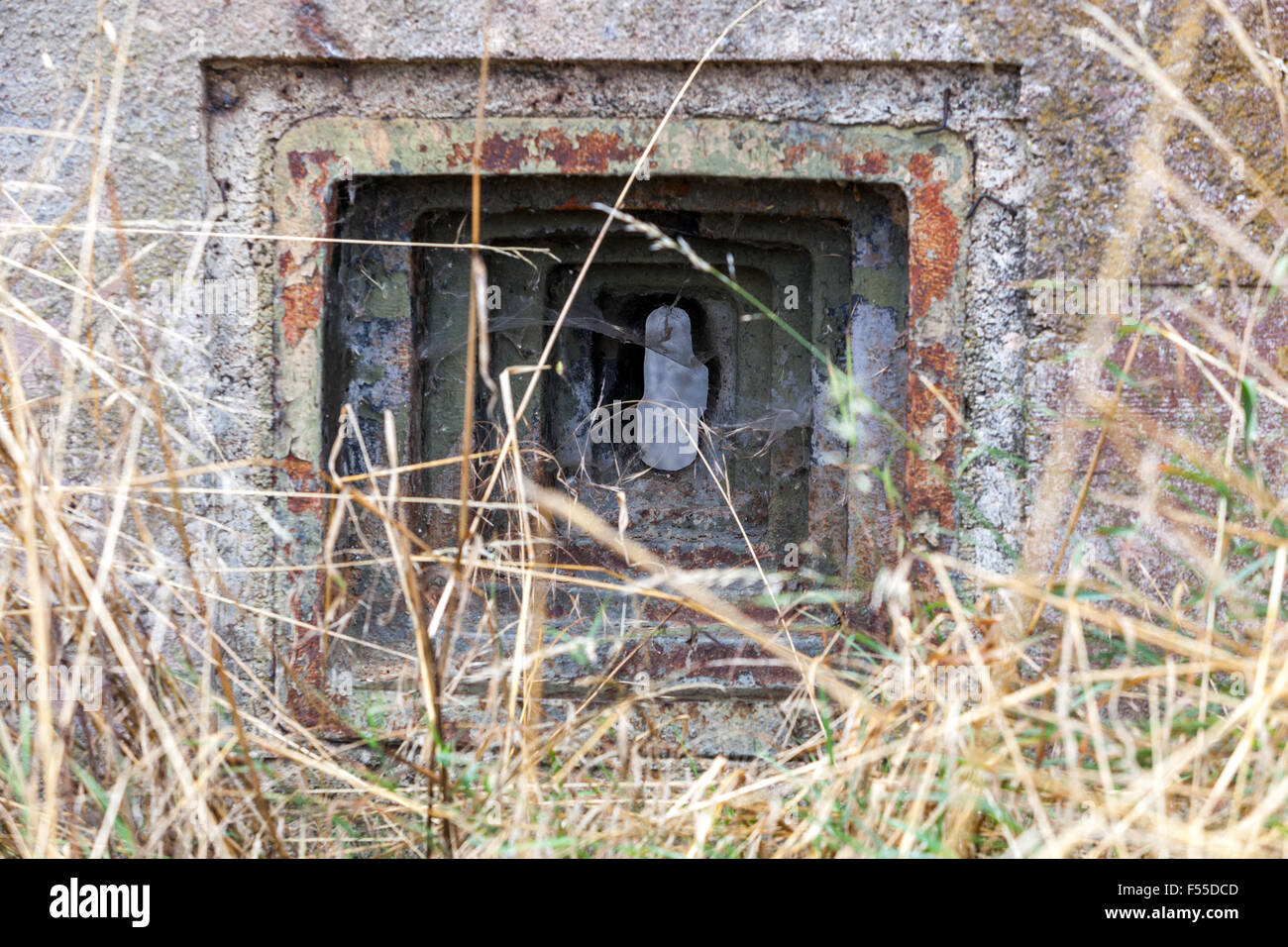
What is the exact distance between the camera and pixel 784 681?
1.79 metres

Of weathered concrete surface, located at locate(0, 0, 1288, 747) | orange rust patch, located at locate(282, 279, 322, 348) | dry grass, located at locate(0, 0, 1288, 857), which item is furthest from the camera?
orange rust patch, located at locate(282, 279, 322, 348)

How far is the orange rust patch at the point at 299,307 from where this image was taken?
1793mm

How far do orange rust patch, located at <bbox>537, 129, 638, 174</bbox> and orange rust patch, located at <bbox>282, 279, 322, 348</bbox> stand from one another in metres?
0.50

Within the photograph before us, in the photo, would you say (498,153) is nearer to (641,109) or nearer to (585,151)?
(585,151)

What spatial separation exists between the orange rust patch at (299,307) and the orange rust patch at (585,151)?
50cm

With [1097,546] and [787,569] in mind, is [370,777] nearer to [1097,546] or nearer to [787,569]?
[787,569]

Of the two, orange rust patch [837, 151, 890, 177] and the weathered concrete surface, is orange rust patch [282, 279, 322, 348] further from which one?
orange rust patch [837, 151, 890, 177]

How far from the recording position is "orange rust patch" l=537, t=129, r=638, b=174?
1.76 metres

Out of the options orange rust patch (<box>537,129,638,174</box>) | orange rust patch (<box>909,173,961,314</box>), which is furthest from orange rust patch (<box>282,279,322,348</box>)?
orange rust patch (<box>909,173,961,314</box>)

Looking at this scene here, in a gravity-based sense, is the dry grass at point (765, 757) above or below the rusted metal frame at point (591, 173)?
below

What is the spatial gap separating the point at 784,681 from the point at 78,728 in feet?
3.95

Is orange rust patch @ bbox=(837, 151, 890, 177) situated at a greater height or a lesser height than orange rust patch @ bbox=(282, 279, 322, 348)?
greater

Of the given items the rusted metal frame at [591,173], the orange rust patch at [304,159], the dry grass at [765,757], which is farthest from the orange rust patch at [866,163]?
the orange rust patch at [304,159]

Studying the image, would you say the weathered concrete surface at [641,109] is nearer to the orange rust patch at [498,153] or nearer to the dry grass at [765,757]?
the orange rust patch at [498,153]
